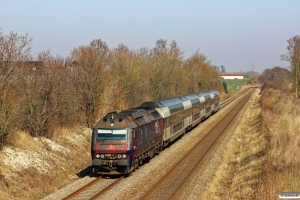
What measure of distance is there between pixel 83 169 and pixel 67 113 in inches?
308

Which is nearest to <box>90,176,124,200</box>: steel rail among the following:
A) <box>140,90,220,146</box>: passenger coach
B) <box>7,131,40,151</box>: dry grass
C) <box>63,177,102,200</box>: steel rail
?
<box>63,177,102,200</box>: steel rail

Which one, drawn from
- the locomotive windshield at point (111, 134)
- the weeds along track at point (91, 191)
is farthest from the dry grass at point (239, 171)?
the locomotive windshield at point (111, 134)

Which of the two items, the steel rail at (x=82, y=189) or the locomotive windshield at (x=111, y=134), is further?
the locomotive windshield at (x=111, y=134)

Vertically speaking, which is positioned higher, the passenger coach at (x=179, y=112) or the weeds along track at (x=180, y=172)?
the passenger coach at (x=179, y=112)

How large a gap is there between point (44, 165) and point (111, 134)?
165 inches

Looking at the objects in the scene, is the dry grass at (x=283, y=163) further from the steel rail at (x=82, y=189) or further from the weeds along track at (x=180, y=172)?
the steel rail at (x=82, y=189)

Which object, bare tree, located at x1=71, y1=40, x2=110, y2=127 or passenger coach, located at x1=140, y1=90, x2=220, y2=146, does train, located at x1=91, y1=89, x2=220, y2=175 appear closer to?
passenger coach, located at x1=140, y1=90, x2=220, y2=146

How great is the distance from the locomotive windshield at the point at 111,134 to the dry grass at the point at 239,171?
4.97 meters

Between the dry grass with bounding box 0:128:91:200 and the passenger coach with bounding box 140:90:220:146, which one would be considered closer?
the dry grass with bounding box 0:128:91:200

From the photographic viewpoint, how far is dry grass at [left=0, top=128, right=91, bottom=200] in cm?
1609

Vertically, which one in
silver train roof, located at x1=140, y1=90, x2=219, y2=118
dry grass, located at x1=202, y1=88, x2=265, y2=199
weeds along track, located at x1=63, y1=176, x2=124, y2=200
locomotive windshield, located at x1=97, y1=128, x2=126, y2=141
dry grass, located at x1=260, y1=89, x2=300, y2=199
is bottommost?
weeds along track, located at x1=63, y1=176, x2=124, y2=200

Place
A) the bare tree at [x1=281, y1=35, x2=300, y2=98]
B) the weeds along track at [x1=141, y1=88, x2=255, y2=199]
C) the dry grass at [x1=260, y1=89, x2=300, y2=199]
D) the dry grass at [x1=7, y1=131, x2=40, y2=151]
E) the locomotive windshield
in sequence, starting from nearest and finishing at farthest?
the dry grass at [x1=260, y1=89, x2=300, y2=199] → the weeds along track at [x1=141, y1=88, x2=255, y2=199] → the locomotive windshield → the dry grass at [x1=7, y1=131, x2=40, y2=151] → the bare tree at [x1=281, y1=35, x2=300, y2=98]

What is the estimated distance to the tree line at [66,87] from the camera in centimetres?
1932

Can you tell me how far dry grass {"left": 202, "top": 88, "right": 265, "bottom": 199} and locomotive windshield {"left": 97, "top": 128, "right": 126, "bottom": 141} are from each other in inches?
196
